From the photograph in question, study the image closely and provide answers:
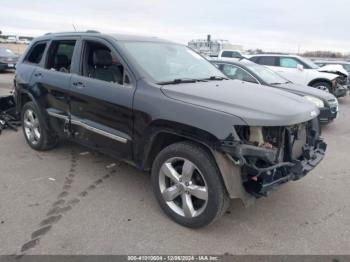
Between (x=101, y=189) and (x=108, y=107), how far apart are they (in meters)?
1.04

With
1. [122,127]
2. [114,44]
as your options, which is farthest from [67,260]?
[114,44]

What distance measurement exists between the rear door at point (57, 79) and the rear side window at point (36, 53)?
0.30 metres

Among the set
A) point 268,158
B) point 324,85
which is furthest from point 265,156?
point 324,85

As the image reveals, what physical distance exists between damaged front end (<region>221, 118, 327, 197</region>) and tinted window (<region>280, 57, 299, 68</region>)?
9880mm

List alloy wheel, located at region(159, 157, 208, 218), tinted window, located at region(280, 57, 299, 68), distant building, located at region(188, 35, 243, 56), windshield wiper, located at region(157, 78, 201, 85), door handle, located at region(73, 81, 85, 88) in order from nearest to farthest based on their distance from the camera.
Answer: alloy wheel, located at region(159, 157, 208, 218)
windshield wiper, located at region(157, 78, 201, 85)
door handle, located at region(73, 81, 85, 88)
tinted window, located at region(280, 57, 299, 68)
distant building, located at region(188, 35, 243, 56)

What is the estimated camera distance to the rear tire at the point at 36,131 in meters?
5.04

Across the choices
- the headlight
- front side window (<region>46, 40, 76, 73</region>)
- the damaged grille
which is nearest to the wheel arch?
the damaged grille

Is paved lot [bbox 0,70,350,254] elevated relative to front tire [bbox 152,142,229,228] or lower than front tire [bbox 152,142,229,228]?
lower

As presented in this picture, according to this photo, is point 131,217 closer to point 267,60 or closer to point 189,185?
point 189,185

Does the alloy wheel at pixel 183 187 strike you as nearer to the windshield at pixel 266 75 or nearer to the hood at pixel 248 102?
the hood at pixel 248 102

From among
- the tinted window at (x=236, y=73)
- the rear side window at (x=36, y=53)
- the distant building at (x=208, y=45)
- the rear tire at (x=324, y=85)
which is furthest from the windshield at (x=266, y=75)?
the distant building at (x=208, y=45)

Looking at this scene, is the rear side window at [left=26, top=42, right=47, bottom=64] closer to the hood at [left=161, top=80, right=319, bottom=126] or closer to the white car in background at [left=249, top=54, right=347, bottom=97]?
the hood at [left=161, top=80, right=319, bottom=126]

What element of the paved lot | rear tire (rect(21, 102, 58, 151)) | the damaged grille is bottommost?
the paved lot

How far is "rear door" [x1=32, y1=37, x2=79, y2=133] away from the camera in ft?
14.6
